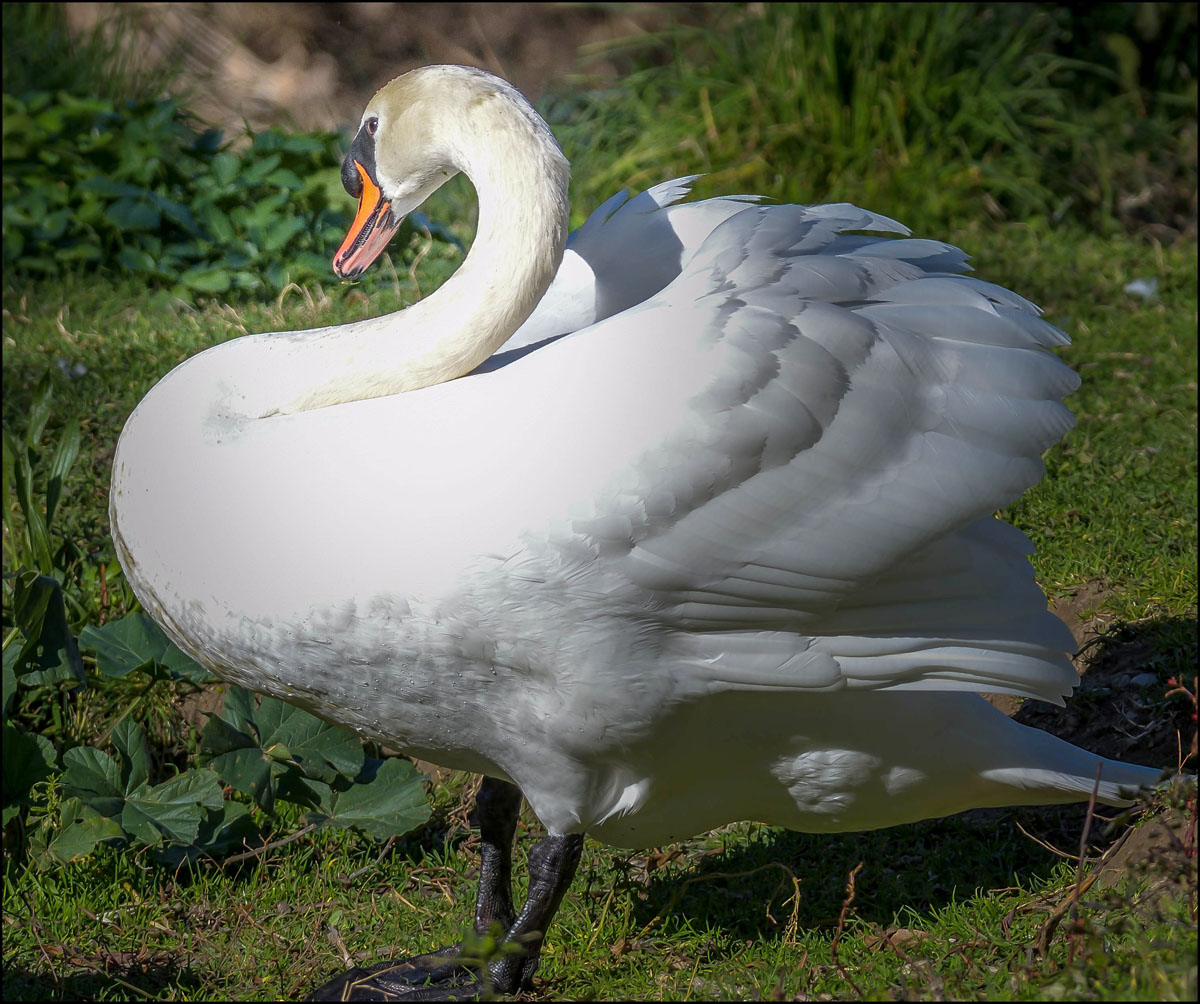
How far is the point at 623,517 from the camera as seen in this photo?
82.9 inches

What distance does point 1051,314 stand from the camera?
17.2ft

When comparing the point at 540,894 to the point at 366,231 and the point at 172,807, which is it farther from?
the point at 366,231

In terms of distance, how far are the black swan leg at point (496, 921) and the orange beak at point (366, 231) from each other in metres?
1.06

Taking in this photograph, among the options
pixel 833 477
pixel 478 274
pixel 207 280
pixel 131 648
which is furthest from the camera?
pixel 207 280

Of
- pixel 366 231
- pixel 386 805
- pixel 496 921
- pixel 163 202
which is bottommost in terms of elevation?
pixel 386 805

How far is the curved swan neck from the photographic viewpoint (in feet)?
7.91

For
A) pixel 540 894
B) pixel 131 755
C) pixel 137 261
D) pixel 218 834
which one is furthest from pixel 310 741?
pixel 137 261

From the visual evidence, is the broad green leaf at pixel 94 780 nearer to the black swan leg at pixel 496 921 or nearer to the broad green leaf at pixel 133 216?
the black swan leg at pixel 496 921

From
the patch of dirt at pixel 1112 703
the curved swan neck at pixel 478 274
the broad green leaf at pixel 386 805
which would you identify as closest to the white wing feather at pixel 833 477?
the curved swan neck at pixel 478 274

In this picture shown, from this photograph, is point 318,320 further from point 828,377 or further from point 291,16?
point 291,16

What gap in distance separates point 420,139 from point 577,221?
340cm

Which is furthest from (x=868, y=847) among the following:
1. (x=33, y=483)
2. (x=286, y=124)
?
(x=286, y=124)

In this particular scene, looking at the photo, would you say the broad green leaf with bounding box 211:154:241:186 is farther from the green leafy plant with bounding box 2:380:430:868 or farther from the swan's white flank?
the swan's white flank

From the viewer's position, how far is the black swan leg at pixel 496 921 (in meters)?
2.57
